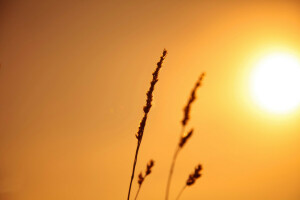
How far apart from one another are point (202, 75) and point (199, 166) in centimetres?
86

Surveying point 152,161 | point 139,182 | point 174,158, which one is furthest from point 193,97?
point 139,182

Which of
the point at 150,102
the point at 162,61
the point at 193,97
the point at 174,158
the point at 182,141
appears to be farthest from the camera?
the point at 162,61

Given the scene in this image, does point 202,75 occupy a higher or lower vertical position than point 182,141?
higher

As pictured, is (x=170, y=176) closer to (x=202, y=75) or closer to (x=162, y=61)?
(x=202, y=75)

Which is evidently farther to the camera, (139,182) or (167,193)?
(139,182)

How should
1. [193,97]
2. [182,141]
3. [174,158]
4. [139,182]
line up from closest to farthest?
[174,158], [182,141], [193,97], [139,182]

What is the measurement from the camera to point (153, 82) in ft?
10.00

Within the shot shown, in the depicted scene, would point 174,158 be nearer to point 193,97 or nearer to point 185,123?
point 185,123

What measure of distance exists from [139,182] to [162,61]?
4.62 ft

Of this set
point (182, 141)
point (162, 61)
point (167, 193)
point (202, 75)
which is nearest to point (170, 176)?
point (167, 193)

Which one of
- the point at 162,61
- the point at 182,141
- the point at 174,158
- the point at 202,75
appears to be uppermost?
the point at 162,61

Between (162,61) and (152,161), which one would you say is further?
(162,61)

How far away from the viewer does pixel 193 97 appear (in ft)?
7.97

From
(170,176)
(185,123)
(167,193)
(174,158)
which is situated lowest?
(167,193)
